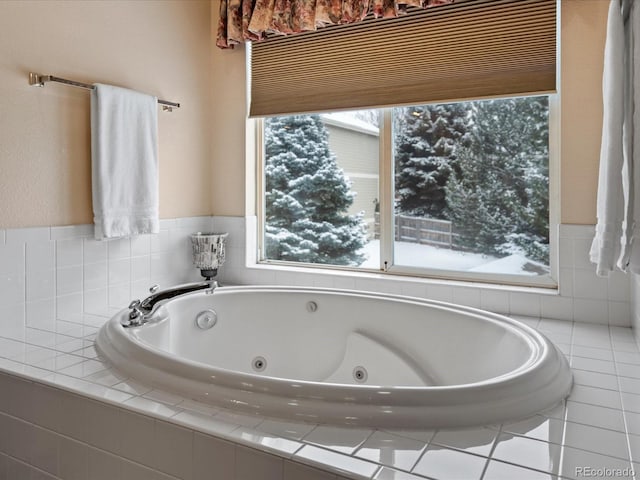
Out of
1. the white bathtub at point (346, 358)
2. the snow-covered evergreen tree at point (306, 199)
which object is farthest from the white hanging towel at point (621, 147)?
the snow-covered evergreen tree at point (306, 199)

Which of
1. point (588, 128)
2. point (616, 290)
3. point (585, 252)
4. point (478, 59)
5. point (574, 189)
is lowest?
point (616, 290)

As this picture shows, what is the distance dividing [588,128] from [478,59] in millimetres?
584

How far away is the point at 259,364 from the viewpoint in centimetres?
222

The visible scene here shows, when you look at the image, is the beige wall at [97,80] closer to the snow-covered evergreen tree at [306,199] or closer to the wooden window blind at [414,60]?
the wooden window blind at [414,60]

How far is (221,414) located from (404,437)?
0.42m

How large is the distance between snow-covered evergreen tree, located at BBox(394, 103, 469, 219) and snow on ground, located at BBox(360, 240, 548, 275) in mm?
193

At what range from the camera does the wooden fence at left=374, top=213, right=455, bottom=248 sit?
234 cm

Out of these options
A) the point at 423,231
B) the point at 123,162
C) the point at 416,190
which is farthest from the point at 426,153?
the point at 123,162

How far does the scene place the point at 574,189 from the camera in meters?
1.98

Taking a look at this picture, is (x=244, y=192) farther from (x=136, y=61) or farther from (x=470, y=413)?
(x=470, y=413)

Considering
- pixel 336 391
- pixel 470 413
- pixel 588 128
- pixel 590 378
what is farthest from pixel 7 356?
pixel 588 128

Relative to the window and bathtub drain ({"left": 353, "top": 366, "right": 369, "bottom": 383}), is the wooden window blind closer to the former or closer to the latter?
the window

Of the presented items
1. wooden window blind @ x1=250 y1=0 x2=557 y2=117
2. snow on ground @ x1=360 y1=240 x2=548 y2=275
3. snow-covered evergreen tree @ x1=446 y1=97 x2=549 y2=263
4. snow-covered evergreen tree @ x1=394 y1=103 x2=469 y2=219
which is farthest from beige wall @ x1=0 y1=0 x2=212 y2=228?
snow-covered evergreen tree @ x1=446 y1=97 x2=549 y2=263

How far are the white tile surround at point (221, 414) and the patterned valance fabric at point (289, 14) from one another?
1.33m
